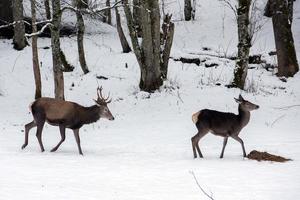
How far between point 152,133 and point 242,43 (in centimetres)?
634

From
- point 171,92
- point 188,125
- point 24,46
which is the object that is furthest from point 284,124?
point 24,46

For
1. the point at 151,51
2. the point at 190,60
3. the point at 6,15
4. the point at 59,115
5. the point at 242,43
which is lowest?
the point at 59,115

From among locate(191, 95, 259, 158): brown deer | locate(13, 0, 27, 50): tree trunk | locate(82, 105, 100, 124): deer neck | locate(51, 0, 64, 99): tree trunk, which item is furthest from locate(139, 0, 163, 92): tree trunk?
locate(191, 95, 259, 158): brown deer

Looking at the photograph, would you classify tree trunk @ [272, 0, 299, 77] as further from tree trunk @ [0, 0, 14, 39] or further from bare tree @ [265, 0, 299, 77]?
tree trunk @ [0, 0, 14, 39]

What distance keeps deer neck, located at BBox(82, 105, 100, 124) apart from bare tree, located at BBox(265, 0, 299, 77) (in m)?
10.6

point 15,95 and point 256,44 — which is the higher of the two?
point 256,44

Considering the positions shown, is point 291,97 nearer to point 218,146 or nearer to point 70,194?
point 218,146

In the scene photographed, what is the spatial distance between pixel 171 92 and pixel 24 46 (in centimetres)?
944

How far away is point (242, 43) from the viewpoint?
20.0m

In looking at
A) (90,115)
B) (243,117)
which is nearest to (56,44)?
(90,115)

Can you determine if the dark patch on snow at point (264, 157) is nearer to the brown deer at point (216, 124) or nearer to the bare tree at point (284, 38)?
the brown deer at point (216, 124)

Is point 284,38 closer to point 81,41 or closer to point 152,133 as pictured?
point 152,133

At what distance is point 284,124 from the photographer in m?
16.8

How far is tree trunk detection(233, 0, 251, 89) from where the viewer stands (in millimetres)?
19750
